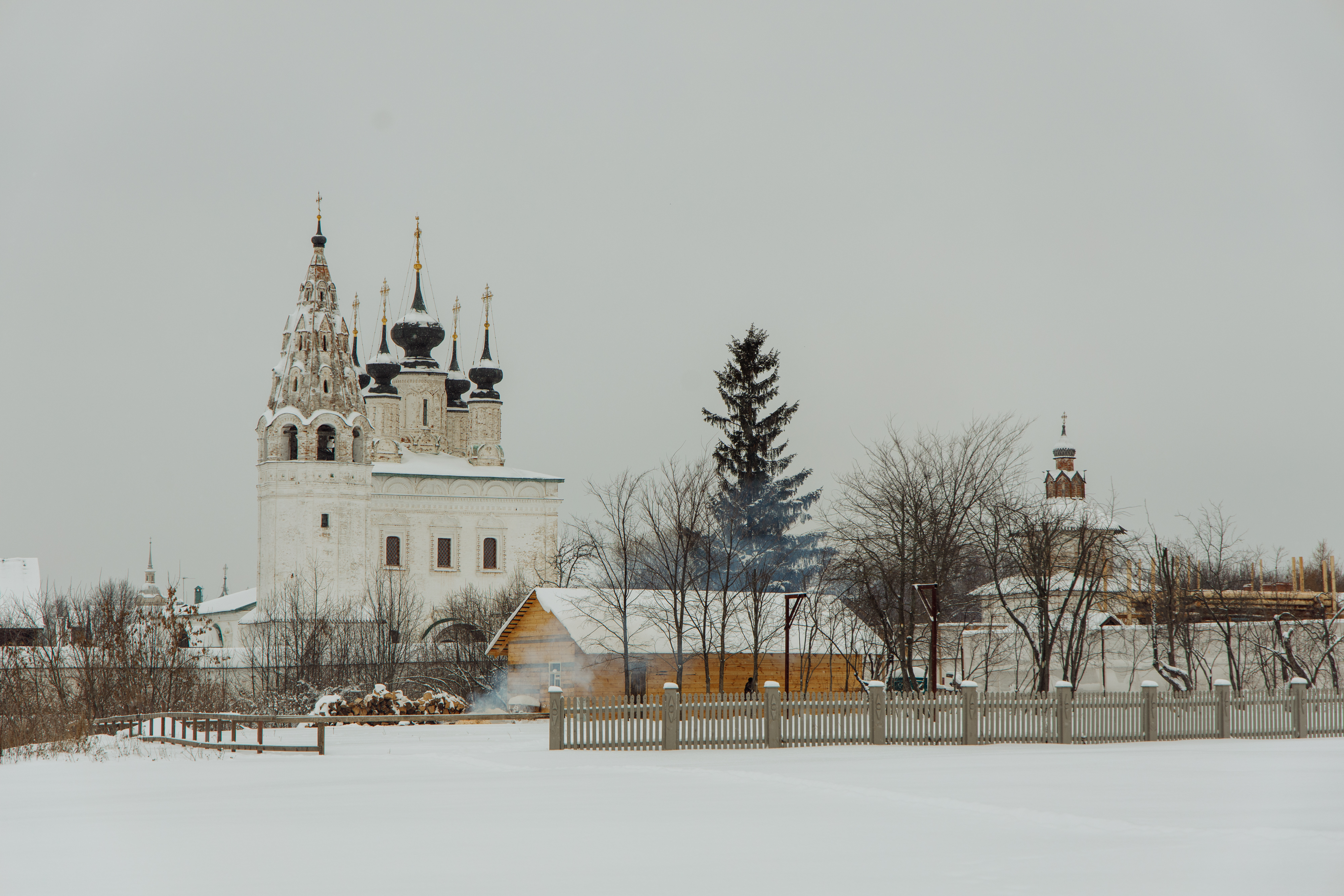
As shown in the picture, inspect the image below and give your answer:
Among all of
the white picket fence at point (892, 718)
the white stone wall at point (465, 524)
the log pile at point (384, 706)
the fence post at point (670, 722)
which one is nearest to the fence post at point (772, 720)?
the white picket fence at point (892, 718)

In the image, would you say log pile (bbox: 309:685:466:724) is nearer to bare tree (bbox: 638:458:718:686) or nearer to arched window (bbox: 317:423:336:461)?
bare tree (bbox: 638:458:718:686)

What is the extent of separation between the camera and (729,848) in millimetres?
9578

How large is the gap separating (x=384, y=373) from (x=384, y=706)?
48183 millimetres

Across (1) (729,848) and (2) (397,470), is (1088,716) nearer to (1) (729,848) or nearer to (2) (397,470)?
(1) (729,848)

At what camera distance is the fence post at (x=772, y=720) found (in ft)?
68.6

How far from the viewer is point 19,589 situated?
216 ft

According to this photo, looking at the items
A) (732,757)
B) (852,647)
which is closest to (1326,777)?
(732,757)

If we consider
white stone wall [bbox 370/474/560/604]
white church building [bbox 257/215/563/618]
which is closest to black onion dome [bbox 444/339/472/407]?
white church building [bbox 257/215/563/618]

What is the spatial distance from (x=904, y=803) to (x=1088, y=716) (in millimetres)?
10883

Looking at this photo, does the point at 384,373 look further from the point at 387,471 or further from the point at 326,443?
the point at 326,443

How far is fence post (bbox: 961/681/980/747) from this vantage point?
2153 cm

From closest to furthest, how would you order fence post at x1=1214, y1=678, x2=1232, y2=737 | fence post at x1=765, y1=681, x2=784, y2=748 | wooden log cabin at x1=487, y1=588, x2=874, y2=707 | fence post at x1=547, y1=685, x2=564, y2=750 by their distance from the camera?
fence post at x1=547, y1=685, x2=564, y2=750 < fence post at x1=765, y1=681, x2=784, y2=748 < fence post at x1=1214, y1=678, x2=1232, y2=737 < wooden log cabin at x1=487, y1=588, x2=874, y2=707

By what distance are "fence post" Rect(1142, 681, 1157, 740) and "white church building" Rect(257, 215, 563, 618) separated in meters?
48.2

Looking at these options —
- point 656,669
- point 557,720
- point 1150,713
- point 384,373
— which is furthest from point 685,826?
point 384,373
